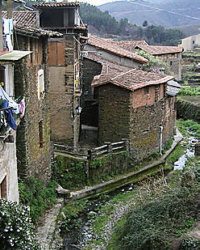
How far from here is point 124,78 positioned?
2380cm

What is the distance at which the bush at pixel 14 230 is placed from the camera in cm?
1028

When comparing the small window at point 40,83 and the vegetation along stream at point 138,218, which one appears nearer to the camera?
the vegetation along stream at point 138,218

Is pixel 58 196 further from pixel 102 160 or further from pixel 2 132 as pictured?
pixel 2 132

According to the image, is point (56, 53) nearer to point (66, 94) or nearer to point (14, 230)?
point (66, 94)

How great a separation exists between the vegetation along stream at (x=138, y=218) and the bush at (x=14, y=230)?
4.37 meters

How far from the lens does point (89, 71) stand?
2841cm

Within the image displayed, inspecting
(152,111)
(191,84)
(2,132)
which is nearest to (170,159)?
(152,111)

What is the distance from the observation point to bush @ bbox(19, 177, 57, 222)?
1634 centimetres

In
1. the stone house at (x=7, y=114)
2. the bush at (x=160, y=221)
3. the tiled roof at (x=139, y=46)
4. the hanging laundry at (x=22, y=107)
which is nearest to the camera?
the stone house at (x=7, y=114)

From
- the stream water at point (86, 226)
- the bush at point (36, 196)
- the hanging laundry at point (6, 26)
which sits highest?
the hanging laundry at point (6, 26)

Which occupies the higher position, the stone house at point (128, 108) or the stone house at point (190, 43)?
the stone house at point (190, 43)

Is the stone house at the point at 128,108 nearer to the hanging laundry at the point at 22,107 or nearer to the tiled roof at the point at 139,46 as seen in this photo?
the hanging laundry at the point at 22,107

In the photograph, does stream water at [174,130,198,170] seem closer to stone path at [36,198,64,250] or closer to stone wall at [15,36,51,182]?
stone wall at [15,36,51,182]

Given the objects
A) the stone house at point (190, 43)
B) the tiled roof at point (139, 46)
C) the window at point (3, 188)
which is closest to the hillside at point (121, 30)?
the stone house at point (190, 43)
